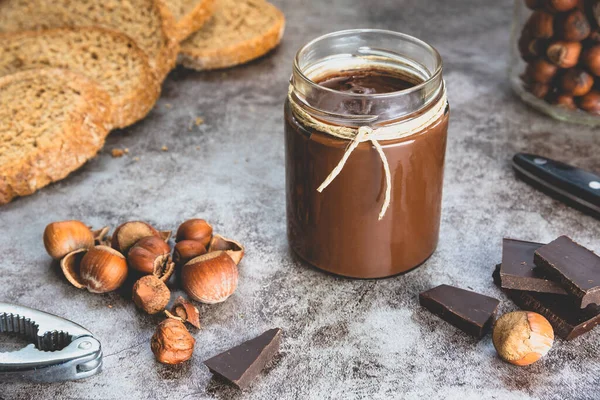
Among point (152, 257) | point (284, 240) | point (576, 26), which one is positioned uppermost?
point (576, 26)

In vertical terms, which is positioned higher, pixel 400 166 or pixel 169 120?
pixel 400 166

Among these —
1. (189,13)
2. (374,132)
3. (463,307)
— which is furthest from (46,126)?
(463,307)

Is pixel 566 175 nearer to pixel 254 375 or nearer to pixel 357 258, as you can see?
pixel 357 258

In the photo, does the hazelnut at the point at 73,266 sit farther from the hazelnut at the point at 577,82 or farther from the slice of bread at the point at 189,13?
the hazelnut at the point at 577,82

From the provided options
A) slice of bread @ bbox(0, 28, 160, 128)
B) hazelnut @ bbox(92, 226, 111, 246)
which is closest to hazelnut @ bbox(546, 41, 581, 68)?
slice of bread @ bbox(0, 28, 160, 128)

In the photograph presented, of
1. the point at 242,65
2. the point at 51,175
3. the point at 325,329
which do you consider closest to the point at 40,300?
the point at 51,175

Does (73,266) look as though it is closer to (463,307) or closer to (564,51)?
(463,307)
